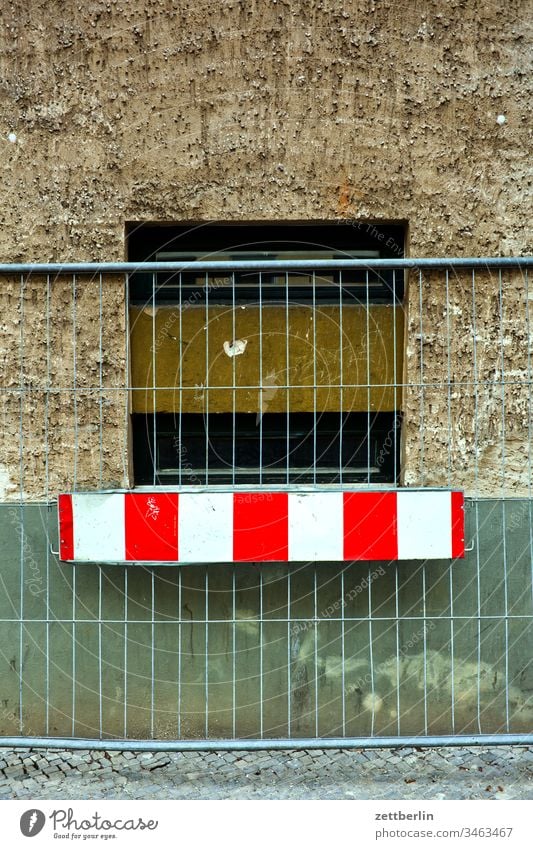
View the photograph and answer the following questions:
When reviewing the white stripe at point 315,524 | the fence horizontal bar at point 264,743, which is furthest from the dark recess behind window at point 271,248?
the fence horizontal bar at point 264,743

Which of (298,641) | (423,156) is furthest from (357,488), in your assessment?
(423,156)

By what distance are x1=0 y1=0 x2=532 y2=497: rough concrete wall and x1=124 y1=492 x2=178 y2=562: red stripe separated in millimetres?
409

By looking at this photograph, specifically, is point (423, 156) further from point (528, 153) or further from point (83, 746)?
point (83, 746)

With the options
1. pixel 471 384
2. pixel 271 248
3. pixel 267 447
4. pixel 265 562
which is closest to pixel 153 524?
pixel 265 562

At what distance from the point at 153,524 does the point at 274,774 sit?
1454 millimetres

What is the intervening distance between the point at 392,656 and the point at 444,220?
8.13 feet

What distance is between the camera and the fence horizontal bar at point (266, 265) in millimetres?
3855

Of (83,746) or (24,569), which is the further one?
(24,569)

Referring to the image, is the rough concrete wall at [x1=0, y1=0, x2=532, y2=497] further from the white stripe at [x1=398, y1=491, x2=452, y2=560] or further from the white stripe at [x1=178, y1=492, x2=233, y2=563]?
the white stripe at [x1=178, y1=492, x2=233, y2=563]

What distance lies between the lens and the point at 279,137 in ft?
13.4

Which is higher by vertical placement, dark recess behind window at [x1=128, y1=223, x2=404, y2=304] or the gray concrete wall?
dark recess behind window at [x1=128, y1=223, x2=404, y2=304]

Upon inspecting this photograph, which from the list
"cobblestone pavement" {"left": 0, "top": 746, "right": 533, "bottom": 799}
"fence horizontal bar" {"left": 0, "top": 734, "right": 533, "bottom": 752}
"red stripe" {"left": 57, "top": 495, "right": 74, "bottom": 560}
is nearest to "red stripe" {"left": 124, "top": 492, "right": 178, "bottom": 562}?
"red stripe" {"left": 57, "top": 495, "right": 74, "bottom": 560}

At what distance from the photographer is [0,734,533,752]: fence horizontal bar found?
12.6 feet

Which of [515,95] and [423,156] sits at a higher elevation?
[515,95]
